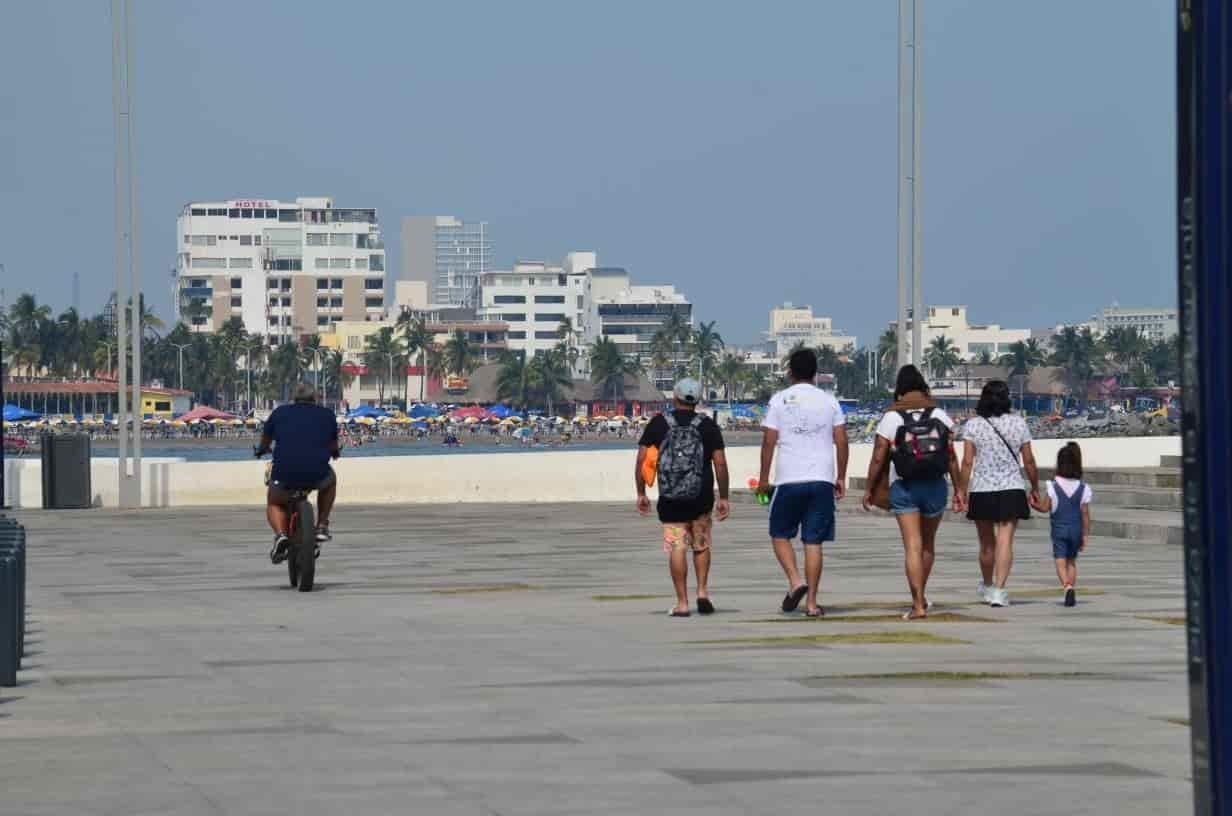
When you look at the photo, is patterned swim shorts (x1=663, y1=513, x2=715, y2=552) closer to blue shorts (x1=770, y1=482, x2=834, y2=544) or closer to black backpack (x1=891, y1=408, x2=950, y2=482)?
blue shorts (x1=770, y1=482, x2=834, y2=544)

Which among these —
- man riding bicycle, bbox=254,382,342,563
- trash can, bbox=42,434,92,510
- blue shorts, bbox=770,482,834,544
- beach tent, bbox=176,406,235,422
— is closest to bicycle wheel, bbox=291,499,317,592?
man riding bicycle, bbox=254,382,342,563

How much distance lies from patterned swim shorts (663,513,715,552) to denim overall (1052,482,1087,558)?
8.07ft

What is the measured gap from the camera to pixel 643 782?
7.34 meters

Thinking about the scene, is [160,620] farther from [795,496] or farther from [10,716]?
[10,716]

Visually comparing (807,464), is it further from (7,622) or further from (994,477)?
(7,622)

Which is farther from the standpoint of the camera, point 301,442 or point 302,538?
point 301,442

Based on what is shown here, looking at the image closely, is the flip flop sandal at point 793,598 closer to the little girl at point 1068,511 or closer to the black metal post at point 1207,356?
the little girl at point 1068,511

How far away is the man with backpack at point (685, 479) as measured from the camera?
1456cm

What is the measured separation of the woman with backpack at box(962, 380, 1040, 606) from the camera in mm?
15422

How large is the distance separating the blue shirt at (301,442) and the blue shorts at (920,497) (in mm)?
5110

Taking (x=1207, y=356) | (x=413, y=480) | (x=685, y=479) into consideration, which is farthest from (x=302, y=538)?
(x=413, y=480)

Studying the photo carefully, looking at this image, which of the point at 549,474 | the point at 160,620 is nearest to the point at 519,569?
the point at 160,620

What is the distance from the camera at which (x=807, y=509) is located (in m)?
14.4

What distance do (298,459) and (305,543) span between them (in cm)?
70
